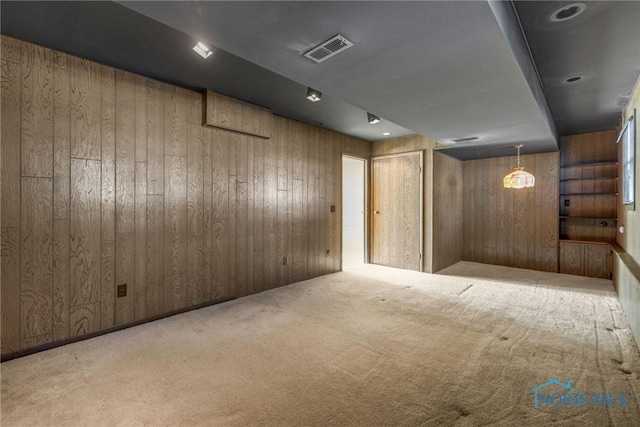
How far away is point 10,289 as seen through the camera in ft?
7.71

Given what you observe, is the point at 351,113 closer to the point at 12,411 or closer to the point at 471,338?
the point at 471,338

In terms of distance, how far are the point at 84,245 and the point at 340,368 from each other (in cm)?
248

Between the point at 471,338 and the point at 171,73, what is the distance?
3.77 meters

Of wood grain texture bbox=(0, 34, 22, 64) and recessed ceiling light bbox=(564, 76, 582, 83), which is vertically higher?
recessed ceiling light bbox=(564, 76, 582, 83)

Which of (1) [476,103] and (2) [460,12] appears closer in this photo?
(2) [460,12]

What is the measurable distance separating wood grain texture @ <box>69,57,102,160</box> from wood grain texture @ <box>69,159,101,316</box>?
116 millimetres

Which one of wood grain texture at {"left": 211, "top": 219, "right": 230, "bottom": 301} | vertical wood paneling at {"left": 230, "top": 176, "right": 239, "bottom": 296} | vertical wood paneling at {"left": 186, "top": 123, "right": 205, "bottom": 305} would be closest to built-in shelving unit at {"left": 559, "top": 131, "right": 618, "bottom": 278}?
vertical wood paneling at {"left": 230, "top": 176, "right": 239, "bottom": 296}

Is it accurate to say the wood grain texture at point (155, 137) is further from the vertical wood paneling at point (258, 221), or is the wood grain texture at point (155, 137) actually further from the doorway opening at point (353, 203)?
the doorway opening at point (353, 203)

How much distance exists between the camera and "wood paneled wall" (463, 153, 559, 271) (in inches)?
212

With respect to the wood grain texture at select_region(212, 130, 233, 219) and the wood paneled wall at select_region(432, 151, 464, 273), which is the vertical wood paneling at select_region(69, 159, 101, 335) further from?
the wood paneled wall at select_region(432, 151, 464, 273)

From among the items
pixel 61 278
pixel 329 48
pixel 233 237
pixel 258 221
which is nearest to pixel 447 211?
pixel 258 221

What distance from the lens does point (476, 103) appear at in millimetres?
2902

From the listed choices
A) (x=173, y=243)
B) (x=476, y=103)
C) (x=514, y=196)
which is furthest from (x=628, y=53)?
(x=173, y=243)

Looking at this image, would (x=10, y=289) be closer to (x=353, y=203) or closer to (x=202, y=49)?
(x=202, y=49)
